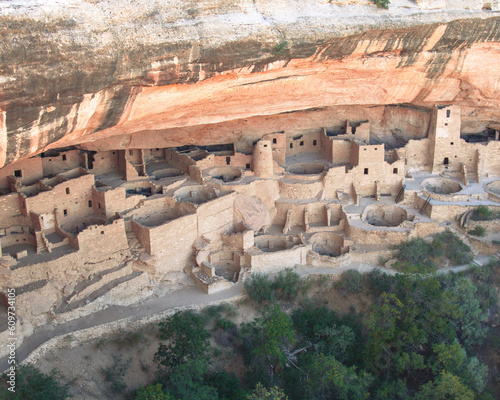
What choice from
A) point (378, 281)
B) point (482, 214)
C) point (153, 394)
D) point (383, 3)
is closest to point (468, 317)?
point (378, 281)

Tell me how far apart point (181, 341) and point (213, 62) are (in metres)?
6.20

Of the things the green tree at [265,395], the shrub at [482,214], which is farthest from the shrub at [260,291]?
the shrub at [482,214]

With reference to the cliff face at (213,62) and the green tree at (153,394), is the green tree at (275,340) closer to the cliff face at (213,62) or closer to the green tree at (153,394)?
the green tree at (153,394)

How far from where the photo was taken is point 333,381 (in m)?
12.7

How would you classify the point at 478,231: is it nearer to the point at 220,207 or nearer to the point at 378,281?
the point at 378,281

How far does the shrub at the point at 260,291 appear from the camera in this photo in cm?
1519

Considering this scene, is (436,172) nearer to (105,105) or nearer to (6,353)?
(105,105)

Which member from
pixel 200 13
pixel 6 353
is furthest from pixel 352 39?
pixel 6 353

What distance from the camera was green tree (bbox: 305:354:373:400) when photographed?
12679 mm

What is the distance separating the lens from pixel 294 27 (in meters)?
12.6

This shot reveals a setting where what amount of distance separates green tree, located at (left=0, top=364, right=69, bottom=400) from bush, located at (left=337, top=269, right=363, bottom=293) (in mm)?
7778

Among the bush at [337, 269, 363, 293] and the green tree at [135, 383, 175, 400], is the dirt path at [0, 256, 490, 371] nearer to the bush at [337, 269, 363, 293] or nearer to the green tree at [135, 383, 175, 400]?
the bush at [337, 269, 363, 293]

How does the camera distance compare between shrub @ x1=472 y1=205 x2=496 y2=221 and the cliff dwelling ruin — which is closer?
the cliff dwelling ruin

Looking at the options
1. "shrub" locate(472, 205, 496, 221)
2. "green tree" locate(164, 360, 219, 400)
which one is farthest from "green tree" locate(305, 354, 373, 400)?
"shrub" locate(472, 205, 496, 221)
